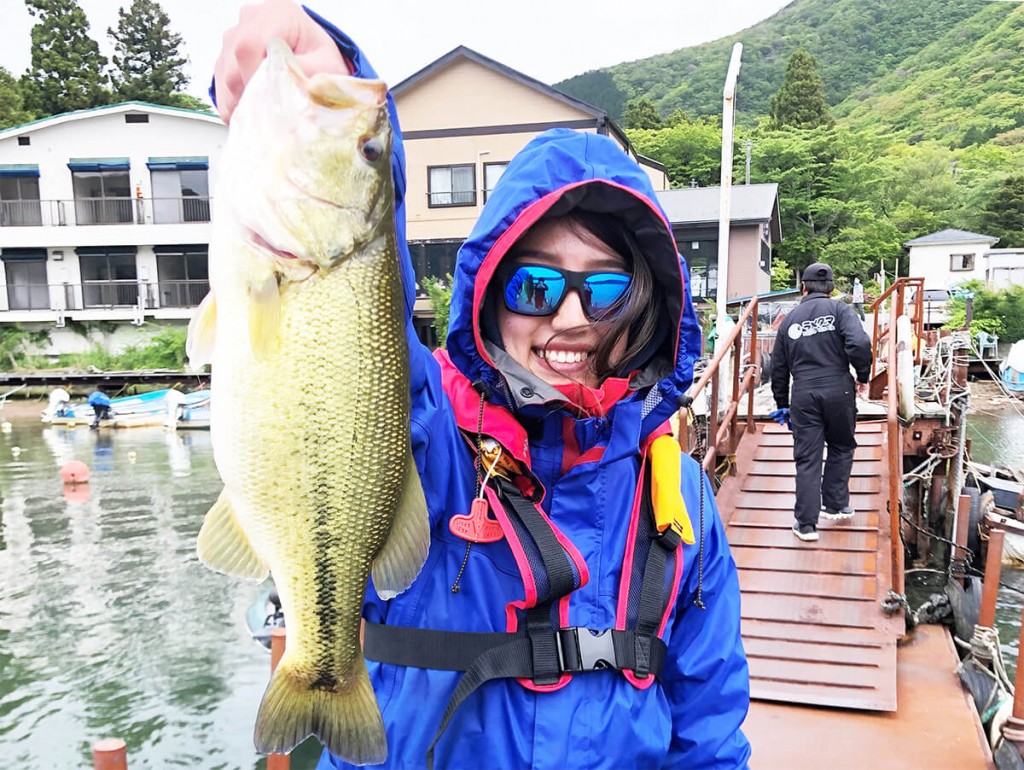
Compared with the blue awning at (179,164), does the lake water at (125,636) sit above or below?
below

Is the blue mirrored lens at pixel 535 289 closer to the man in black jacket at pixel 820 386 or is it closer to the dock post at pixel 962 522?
the man in black jacket at pixel 820 386

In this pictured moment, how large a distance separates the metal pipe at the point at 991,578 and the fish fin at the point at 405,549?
510 centimetres

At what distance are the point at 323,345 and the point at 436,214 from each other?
83.0 ft

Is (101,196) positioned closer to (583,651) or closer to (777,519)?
(777,519)

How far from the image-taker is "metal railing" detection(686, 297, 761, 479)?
20.4 ft

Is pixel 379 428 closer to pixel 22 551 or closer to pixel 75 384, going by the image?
pixel 22 551

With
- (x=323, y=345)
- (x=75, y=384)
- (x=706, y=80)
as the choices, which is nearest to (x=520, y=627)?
(x=323, y=345)

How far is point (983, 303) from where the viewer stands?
30406mm

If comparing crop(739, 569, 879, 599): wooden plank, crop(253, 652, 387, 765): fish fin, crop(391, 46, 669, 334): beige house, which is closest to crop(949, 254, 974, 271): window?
crop(391, 46, 669, 334): beige house

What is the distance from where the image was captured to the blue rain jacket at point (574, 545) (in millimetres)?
1494

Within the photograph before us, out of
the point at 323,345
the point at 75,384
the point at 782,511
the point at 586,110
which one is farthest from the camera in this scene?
the point at 75,384

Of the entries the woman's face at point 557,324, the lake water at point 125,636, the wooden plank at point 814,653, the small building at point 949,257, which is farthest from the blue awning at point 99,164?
the small building at point 949,257

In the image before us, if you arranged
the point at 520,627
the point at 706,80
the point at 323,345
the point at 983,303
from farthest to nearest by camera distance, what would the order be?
the point at 706,80, the point at 983,303, the point at 520,627, the point at 323,345

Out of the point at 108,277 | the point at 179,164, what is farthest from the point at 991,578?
the point at 108,277
